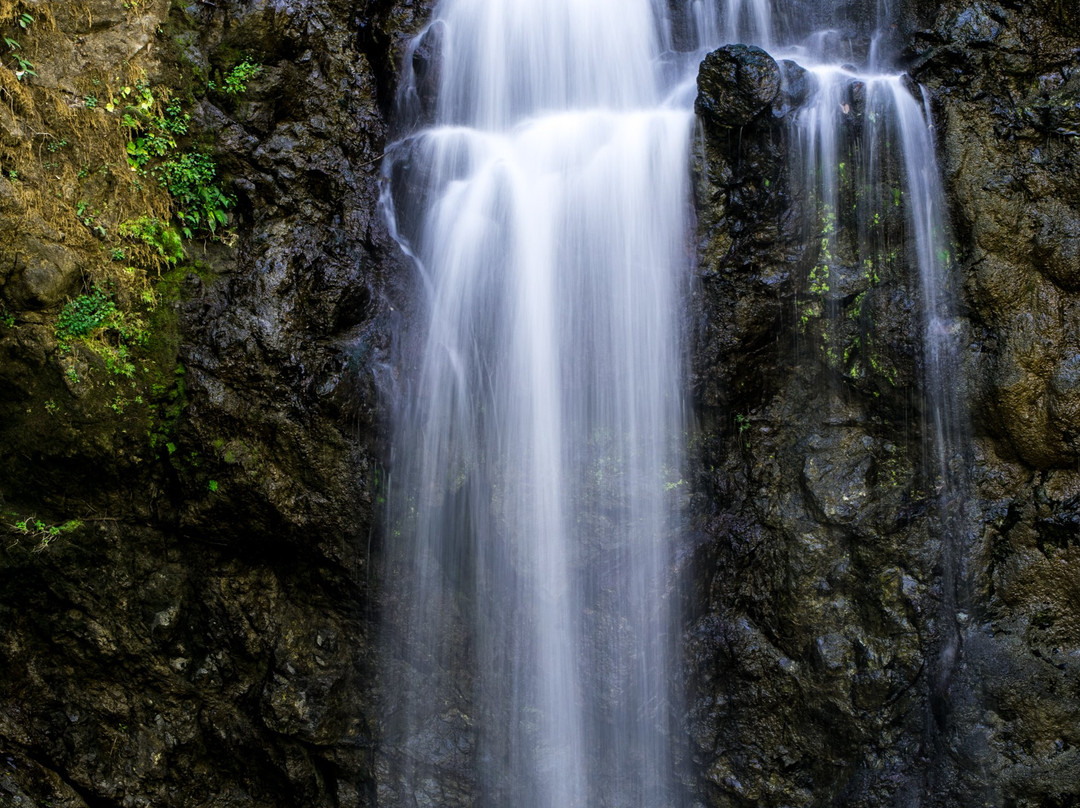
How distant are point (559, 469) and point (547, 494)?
22 centimetres

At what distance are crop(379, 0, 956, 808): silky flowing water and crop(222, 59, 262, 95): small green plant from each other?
2007mm

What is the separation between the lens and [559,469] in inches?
239

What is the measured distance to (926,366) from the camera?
559cm

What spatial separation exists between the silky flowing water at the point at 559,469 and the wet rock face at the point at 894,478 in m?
0.28

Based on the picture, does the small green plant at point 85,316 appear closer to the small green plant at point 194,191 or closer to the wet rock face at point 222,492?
the wet rock face at point 222,492

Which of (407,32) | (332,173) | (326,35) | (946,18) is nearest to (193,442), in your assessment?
(332,173)

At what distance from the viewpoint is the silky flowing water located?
19.5 feet

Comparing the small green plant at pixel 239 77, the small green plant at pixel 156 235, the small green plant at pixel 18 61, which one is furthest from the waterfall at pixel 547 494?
the small green plant at pixel 18 61

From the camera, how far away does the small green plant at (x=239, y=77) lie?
6.20m

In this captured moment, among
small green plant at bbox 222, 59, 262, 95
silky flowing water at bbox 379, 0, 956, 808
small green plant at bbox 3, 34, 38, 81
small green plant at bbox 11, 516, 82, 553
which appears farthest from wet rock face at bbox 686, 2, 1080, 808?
small green plant at bbox 3, 34, 38, 81

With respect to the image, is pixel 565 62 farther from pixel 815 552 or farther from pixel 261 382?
pixel 815 552

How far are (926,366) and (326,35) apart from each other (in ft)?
18.6

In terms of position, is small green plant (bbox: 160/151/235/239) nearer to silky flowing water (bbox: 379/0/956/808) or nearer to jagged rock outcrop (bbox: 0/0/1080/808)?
jagged rock outcrop (bbox: 0/0/1080/808)

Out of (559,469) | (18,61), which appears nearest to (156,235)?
(18,61)
